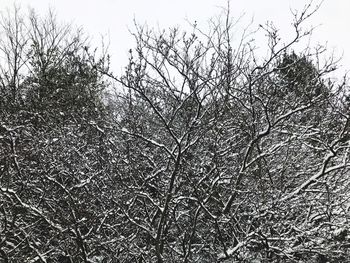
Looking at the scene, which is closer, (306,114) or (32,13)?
(306,114)

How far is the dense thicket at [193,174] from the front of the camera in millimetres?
6383

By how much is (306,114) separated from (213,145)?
312 centimetres

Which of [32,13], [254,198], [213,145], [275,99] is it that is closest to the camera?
[213,145]

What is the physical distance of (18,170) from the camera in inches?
278

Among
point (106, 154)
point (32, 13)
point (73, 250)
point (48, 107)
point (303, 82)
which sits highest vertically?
point (32, 13)

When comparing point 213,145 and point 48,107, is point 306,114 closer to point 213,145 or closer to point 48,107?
point 213,145

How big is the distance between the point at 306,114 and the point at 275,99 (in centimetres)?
103

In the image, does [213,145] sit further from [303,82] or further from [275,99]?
[303,82]

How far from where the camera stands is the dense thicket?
6383mm

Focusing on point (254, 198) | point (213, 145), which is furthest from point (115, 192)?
point (254, 198)

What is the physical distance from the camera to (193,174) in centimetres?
698

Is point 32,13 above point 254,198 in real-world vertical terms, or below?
above

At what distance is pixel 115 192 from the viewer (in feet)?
23.4

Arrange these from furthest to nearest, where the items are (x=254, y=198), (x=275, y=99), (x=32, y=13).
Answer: (x=32, y=13)
(x=275, y=99)
(x=254, y=198)
